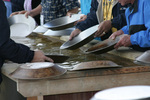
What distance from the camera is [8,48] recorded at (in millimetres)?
2361

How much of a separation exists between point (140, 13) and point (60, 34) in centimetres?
177

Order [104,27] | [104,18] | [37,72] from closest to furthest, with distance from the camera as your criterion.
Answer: [37,72], [104,27], [104,18]

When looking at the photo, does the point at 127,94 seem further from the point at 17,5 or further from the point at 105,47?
the point at 17,5

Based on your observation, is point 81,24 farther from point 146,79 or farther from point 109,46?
point 146,79

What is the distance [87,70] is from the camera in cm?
226

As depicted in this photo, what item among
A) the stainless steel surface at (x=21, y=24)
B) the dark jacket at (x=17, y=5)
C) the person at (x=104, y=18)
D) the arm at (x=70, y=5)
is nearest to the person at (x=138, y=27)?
the person at (x=104, y=18)

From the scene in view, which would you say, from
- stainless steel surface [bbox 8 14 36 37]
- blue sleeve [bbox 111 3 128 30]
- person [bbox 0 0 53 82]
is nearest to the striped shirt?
stainless steel surface [bbox 8 14 36 37]

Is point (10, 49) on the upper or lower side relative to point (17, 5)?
upper

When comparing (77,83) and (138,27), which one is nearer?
(77,83)

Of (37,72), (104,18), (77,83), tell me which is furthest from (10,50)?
(104,18)

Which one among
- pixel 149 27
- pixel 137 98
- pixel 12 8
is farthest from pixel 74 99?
pixel 12 8

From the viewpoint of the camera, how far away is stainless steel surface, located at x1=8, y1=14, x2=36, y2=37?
201 inches

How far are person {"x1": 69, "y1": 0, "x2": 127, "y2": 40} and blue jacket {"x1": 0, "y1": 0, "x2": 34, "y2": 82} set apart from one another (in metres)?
0.94

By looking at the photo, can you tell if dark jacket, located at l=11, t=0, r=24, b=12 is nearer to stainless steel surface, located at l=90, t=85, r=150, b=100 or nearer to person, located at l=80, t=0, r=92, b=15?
person, located at l=80, t=0, r=92, b=15
